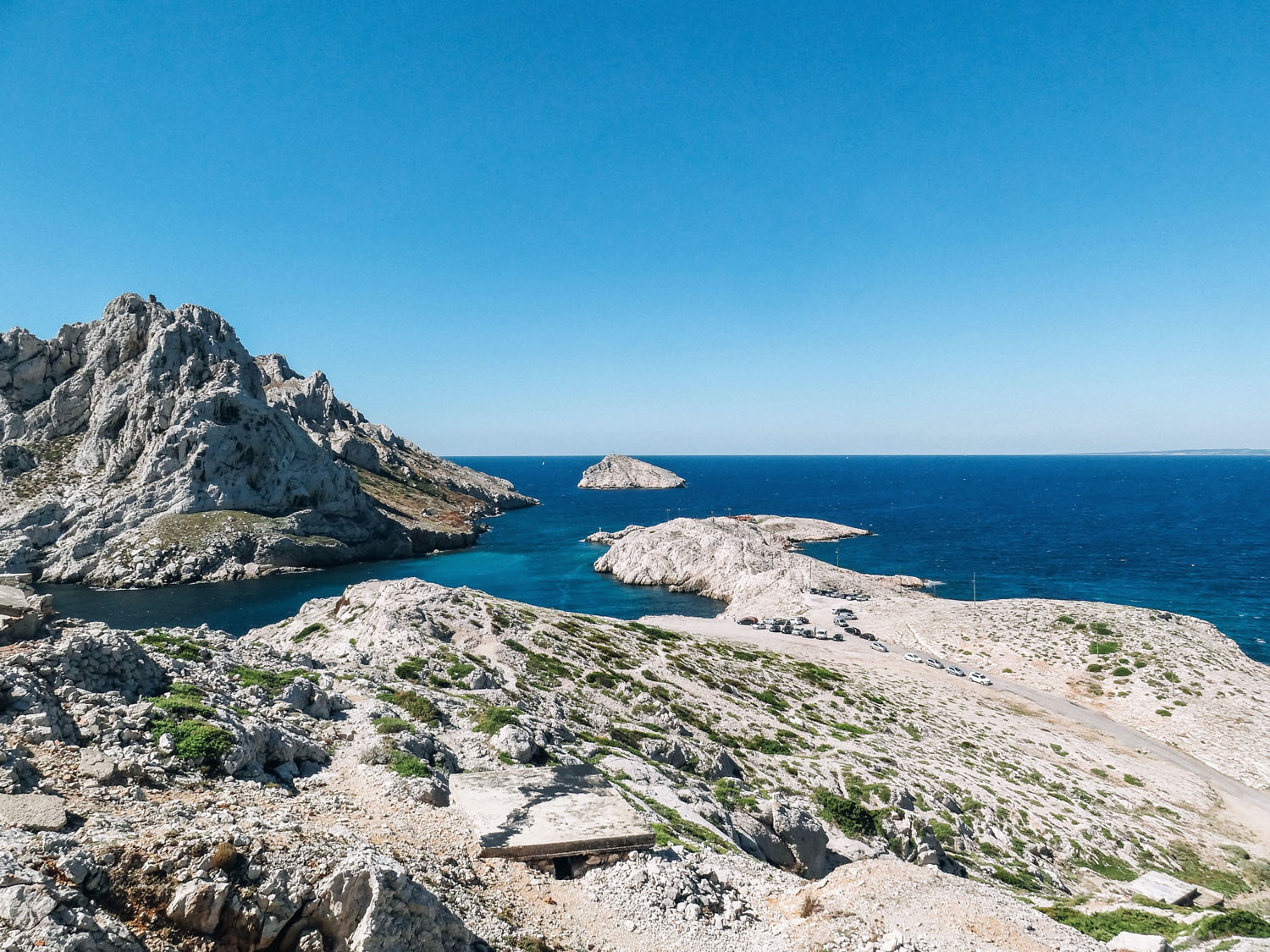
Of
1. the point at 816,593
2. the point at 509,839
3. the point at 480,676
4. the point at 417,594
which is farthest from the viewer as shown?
the point at 816,593

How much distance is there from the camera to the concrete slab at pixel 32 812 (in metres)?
9.14

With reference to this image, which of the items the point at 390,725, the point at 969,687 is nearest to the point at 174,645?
the point at 390,725

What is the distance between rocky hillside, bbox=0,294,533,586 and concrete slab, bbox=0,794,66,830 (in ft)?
356

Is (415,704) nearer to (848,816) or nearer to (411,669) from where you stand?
(411,669)

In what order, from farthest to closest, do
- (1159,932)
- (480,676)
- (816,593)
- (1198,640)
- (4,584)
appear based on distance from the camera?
(816,593), (1198,640), (480,676), (4,584), (1159,932)

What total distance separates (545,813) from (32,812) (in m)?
9.96

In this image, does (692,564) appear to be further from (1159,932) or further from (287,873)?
(287,873)

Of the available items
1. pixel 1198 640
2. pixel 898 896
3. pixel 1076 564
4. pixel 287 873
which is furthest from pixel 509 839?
pixel 1076 564

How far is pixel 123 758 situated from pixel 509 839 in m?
8.38

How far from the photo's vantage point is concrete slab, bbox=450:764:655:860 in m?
14.0

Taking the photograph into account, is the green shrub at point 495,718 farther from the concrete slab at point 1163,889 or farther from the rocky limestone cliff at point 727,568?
the rocky limestone cliff at point 727,568

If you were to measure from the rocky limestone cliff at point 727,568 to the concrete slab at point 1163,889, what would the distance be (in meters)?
67.5

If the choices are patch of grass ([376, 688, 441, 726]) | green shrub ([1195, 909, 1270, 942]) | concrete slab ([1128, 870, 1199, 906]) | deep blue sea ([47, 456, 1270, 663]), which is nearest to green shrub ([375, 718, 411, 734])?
patch of grass ([376, 688, 441, 726])

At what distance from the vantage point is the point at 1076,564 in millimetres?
117688
